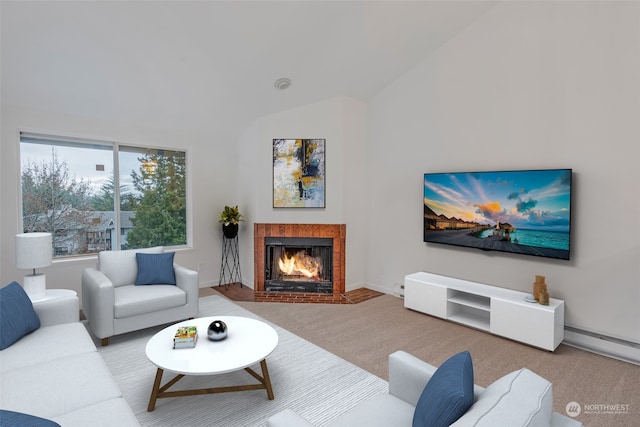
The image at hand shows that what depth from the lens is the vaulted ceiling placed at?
301 cm

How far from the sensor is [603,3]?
2.98 meters

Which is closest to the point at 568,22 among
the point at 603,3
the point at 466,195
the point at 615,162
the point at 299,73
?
the point at 603,3

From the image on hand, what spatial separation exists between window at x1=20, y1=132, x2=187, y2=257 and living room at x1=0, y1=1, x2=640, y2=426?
0.61 feet

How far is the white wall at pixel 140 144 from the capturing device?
11.9ft

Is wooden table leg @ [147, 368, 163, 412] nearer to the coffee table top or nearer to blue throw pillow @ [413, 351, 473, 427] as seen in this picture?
the coffee table top

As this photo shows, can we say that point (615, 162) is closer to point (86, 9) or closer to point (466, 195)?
point (466, 195)

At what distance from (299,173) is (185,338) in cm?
298

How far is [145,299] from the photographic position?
11.0 feet

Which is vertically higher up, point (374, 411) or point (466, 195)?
point (466, 195)

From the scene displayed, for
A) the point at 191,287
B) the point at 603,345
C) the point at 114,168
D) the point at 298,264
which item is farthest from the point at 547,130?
the point at 114,168

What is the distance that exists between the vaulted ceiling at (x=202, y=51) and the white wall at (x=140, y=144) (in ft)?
0.46

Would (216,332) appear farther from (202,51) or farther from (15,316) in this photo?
(202,51)

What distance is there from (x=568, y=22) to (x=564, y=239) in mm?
2043

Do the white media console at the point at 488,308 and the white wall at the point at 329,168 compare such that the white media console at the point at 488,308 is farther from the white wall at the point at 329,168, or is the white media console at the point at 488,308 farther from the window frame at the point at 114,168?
the window frame at the point at 114,168
